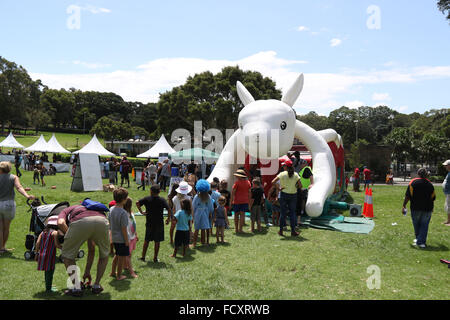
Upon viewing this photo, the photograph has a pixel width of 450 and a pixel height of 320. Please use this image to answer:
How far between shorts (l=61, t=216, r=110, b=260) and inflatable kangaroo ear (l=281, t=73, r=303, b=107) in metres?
7.51

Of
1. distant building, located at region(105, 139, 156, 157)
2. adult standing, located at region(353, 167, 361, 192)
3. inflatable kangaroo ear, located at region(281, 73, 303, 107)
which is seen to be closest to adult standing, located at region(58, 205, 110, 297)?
inflatable kangaroo ear, located at region(281, 73, 303, 107)

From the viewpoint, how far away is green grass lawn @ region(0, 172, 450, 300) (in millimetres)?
4492

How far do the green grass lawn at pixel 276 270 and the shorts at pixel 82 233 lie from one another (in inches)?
24.9

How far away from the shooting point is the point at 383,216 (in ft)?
34.5

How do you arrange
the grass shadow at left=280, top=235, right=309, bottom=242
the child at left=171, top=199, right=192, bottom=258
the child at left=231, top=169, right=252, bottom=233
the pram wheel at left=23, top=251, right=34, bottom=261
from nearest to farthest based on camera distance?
the pram wheel at left=23, top=251, right=34, bottom=261
the child at left=171, top=199, right=192, bottom=258
the grass shadow at left=280, top=235, right=309, bottom=242
the child at left=231, top=169, right=252, bottom=233

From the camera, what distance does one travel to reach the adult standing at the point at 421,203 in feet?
22.1

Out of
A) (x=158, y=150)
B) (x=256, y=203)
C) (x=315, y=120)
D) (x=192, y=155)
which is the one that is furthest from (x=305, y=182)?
(x=315, y=120)

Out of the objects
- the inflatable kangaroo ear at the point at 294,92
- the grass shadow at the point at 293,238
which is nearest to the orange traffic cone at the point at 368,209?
the grass shadow at the point at 293,238

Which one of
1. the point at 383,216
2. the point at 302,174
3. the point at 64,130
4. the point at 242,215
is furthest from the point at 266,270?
the point at 64,130

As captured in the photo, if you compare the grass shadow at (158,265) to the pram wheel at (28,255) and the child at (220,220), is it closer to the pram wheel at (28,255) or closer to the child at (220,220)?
the child at (220,220)

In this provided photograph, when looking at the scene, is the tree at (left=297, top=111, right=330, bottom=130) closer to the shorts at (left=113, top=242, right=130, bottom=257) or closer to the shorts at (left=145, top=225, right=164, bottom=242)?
the shorts at (left=145, top=225, right=164, bottom=242)
